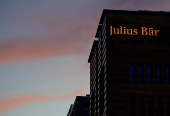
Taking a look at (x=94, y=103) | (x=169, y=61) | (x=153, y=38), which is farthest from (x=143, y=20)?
(x=94, y=103)

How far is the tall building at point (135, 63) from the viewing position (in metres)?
89.1

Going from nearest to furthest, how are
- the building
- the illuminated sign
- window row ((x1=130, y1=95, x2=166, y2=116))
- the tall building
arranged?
1. window row ((x1=130, y1=95, x2=166, y2=116))
2. the tall building
3. the illuminated sign
4. the building

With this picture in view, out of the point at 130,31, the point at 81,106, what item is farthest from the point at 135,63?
the point at 81,106

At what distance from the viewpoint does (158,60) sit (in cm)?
9288

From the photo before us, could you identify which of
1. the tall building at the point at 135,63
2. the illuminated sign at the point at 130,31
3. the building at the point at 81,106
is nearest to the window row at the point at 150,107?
the tall building at the point at 135,63

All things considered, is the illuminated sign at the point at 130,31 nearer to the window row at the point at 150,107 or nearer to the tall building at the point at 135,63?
the tall building at the point at 135,63

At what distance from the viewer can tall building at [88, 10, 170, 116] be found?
8906cm

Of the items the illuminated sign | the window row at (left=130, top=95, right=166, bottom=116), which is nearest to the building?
the illuminated sign

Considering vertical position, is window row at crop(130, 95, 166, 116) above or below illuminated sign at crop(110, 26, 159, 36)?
below

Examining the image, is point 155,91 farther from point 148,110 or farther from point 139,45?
point 139,45

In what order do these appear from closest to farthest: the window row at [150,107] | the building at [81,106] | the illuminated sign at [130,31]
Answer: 1. the window row at [150,107]
2. the illuminated sign at [130,31]
3. the building at [81,106]

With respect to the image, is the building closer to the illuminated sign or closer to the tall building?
the tall building

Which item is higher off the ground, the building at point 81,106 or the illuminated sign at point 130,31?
the building at point 81,106

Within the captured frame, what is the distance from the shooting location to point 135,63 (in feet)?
302
